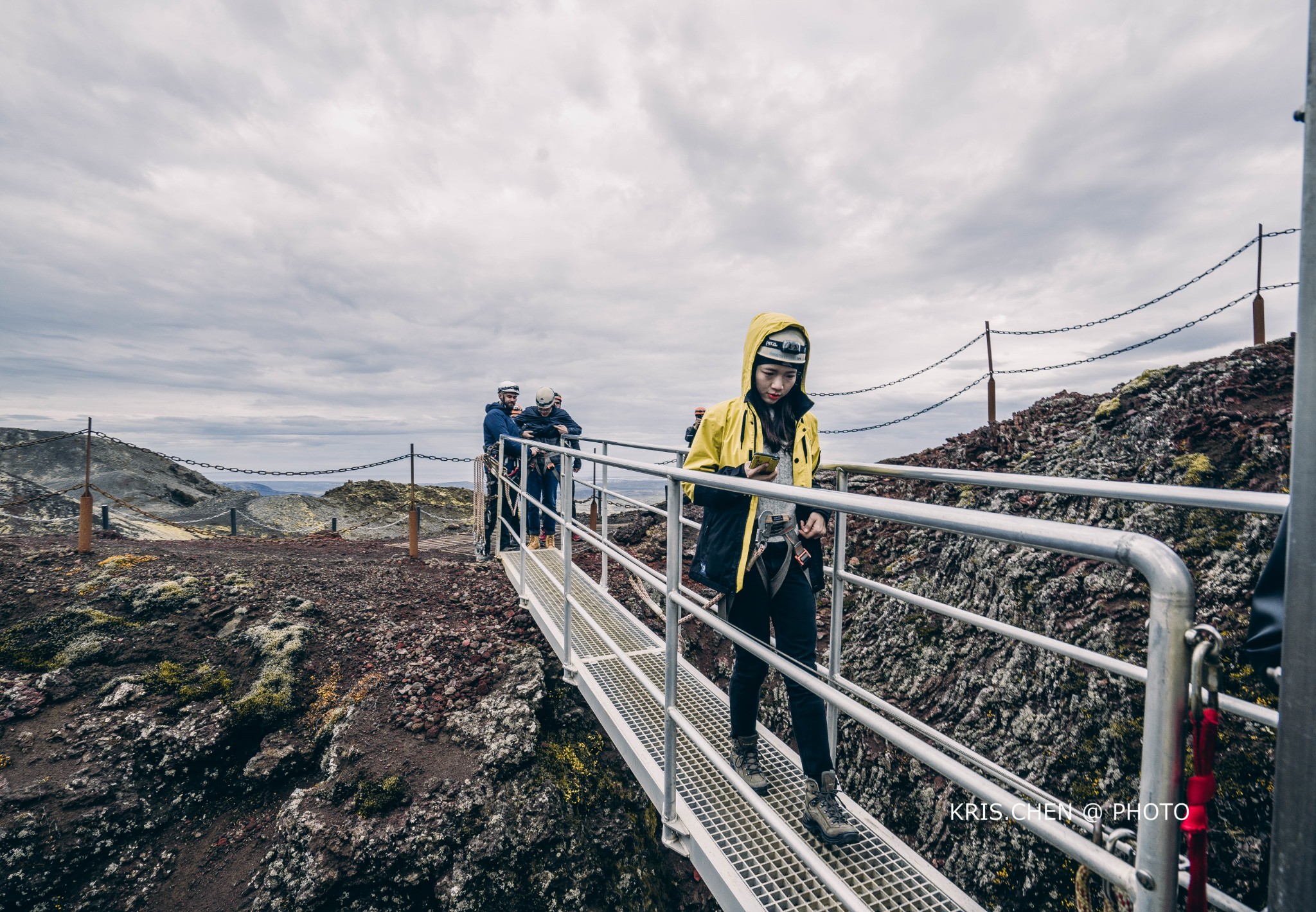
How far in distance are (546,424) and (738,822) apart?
18.8 ft

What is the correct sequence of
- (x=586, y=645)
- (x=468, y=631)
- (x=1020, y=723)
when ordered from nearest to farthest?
(x=1020, y=723), (x=586, y=645), (x=468, y=631)

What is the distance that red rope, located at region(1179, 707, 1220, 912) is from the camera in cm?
90

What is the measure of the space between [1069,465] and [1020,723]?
120 inches

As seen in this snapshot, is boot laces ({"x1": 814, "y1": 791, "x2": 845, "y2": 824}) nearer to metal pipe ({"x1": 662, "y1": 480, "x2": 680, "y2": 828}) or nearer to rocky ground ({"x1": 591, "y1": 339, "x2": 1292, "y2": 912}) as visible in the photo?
metal pipe ({"x1": 662, "y1": 480, "x2": 680, "y2": 828})

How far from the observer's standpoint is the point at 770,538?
8.39ft

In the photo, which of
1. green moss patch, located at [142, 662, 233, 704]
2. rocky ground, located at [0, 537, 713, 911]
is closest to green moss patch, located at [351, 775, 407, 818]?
rocky ground, located at [0, 537, 713, 911]

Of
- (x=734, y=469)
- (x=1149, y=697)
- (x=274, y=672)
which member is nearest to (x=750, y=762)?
(x=734, y=469)

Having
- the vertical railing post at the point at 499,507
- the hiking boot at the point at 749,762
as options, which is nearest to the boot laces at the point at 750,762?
the hiking boot at the point at 749,762

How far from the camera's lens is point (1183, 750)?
929 mm

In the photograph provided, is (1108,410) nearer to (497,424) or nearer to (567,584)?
(567,584)

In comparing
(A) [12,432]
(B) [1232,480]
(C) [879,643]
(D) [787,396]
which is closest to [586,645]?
(C) [879,643]

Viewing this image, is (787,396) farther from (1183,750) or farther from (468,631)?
(468,631)

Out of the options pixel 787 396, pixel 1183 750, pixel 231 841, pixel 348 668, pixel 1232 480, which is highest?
pixel 787 396

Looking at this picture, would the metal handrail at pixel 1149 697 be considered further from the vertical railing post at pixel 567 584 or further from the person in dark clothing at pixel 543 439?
the person in dark clothing at pixel 543 439
